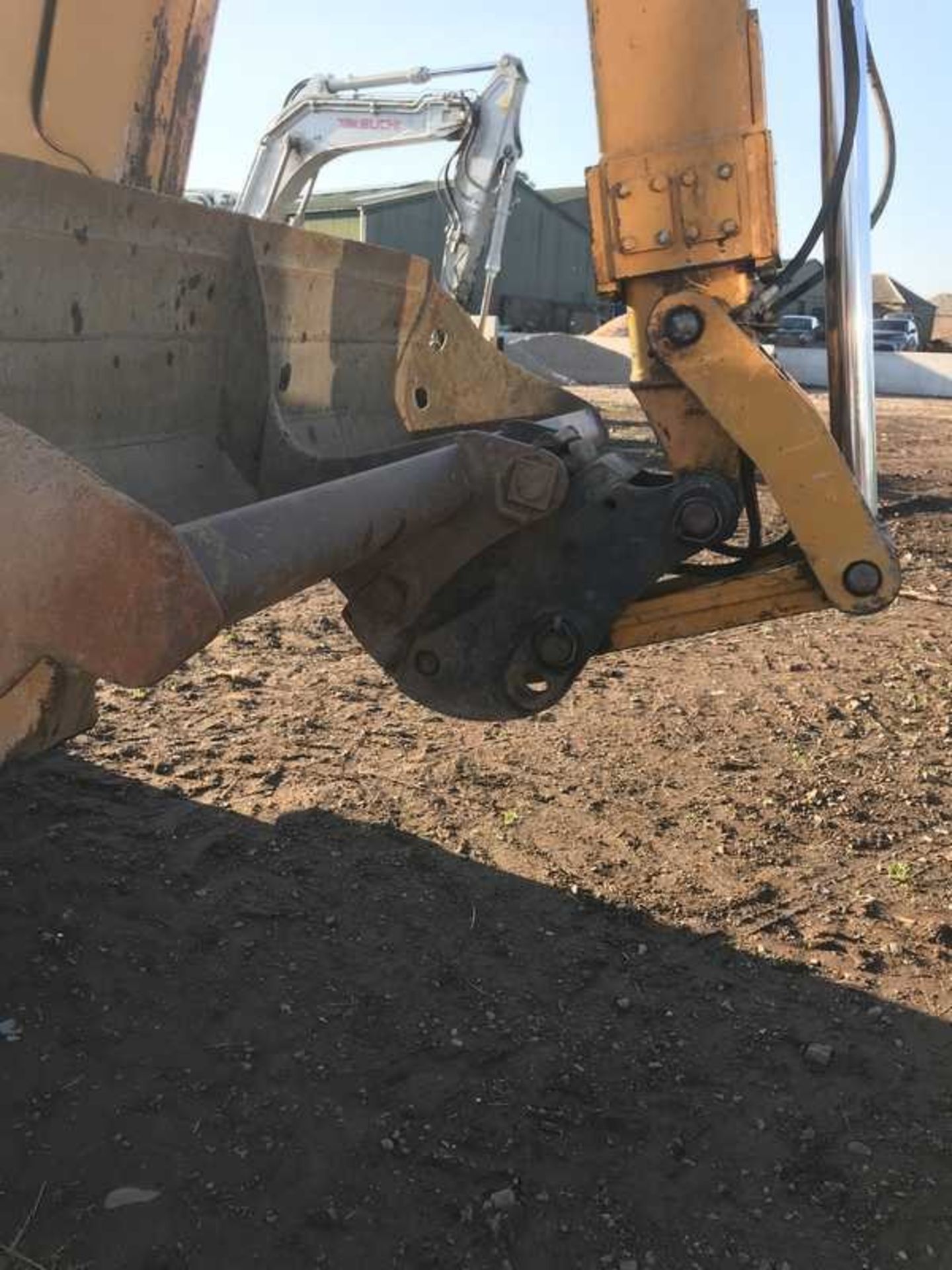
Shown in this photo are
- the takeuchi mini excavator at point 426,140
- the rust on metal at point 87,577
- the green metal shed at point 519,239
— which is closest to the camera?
the rust on metal at point 87,577

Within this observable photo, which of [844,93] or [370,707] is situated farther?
[370,707]

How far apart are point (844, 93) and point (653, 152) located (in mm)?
459

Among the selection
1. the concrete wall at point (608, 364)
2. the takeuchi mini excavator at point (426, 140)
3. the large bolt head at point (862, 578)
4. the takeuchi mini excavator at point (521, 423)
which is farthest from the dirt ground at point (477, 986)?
the concrete wall at point (608, 364)

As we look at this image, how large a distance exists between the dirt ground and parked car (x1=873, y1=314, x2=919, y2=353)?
101 ft

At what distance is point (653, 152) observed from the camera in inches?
105

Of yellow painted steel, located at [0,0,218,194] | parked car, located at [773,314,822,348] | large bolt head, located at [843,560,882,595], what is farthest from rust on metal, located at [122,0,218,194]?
parked car, located at [773,314,822,348]

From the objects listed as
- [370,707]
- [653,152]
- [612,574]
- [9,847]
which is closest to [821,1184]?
[612,574]

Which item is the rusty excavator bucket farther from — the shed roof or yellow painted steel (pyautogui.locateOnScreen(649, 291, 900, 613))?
the shed roof

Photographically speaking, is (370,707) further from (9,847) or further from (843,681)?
(843,681)

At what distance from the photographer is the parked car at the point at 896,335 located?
34.0 meters

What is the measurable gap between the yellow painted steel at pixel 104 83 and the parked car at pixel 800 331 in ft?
82.4

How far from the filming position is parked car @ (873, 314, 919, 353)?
34.0 m

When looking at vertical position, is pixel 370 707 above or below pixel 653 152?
below

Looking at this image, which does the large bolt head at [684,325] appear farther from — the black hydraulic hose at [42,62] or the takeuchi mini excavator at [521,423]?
the black hydraulic hose at [42,62]
